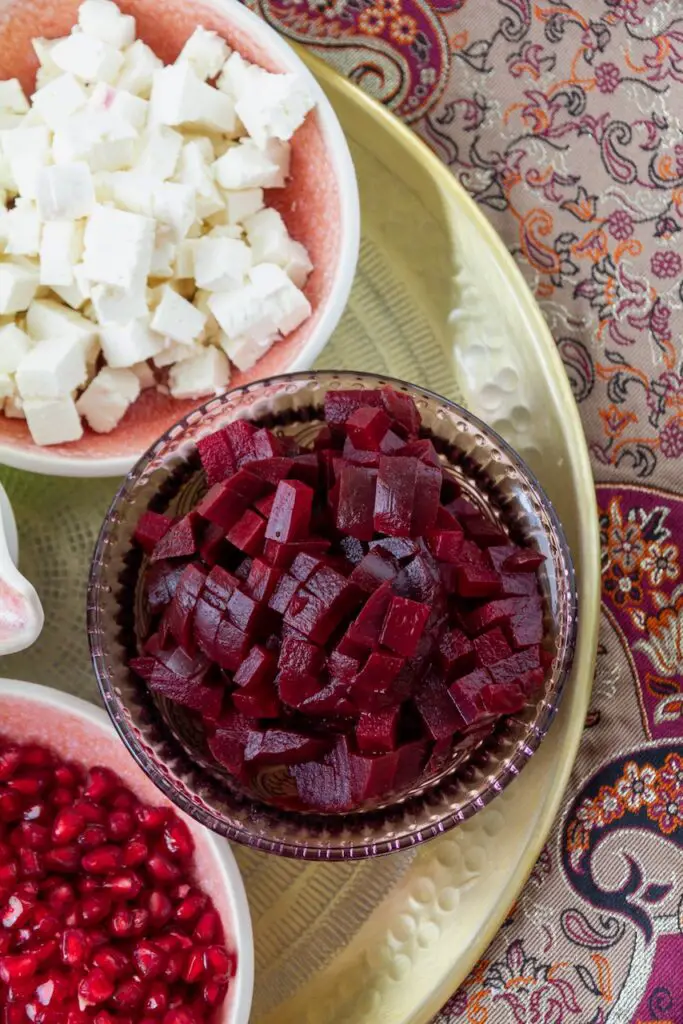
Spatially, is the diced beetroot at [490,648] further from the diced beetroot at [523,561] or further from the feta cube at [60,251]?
the feta cube at [60,251]

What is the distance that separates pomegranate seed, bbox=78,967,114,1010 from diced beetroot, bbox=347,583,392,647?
60 centimetres

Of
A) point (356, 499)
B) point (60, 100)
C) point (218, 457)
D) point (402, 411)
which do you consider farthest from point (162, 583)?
point (60, 100)

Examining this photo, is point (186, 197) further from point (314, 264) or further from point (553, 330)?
point (553, 330)

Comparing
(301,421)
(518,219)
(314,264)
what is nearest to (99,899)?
(301,421)

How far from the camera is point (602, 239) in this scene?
1560mm

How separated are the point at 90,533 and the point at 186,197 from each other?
534 mm

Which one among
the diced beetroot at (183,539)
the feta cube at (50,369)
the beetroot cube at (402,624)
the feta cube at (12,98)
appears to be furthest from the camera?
the feta cube at (12,98)

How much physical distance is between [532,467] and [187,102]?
736mm

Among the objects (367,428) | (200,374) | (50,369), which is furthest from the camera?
(200,374)

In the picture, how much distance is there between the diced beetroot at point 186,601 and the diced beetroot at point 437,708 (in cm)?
29

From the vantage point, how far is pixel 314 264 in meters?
1.42

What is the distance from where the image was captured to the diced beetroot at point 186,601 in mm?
1120

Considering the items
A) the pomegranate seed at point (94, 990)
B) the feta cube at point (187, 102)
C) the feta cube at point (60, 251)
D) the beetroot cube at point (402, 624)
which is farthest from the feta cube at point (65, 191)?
the pomegranate seed at point (94, 990)

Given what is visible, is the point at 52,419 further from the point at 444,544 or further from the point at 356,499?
the point at 444,544
